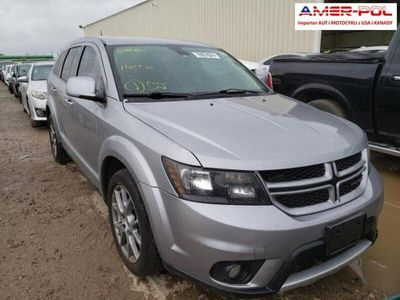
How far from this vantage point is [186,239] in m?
2.02

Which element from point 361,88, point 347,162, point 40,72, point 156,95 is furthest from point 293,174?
point 40,72

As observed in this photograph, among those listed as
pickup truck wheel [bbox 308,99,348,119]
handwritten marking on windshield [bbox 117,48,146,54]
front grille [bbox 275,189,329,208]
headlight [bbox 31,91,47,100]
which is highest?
handwritten marking on windshield [bbox 117,48,146,54]

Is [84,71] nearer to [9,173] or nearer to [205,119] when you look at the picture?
[205,119]

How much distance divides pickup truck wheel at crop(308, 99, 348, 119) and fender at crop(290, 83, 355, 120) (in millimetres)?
65

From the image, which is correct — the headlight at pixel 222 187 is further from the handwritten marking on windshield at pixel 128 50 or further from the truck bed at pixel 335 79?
the truck bed at pixel 335 79

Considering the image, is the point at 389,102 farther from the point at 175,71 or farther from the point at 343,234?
the point at 343,234

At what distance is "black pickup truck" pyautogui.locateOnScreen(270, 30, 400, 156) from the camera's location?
4.22m

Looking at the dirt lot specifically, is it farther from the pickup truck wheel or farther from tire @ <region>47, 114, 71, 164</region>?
the pickup truck wheel

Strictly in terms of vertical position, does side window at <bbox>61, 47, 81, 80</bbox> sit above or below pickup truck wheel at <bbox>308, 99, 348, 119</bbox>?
above

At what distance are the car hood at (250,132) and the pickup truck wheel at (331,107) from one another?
1.92 meters

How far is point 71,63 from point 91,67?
978 mm

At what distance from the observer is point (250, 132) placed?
2.32 meters

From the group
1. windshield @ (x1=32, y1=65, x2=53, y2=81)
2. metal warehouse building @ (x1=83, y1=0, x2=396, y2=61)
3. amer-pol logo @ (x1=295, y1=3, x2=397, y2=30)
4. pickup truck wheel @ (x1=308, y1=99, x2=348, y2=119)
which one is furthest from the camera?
metal warehouse building @ (x1=83, y1=0, x2=396, y2=61)

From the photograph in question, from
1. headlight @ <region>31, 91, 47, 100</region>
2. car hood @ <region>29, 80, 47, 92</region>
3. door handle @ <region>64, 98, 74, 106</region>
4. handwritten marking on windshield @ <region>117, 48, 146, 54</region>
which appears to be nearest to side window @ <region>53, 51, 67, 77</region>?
door handle @ <region>64, 98, 74, 106</region>
